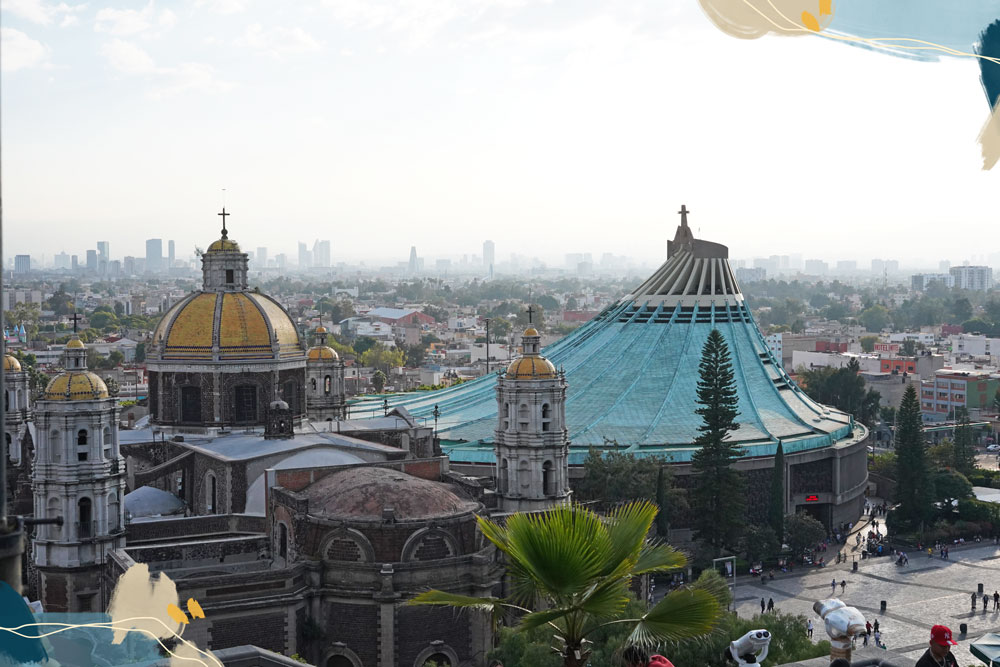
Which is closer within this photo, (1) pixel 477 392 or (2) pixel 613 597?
(2) pixel 613 597

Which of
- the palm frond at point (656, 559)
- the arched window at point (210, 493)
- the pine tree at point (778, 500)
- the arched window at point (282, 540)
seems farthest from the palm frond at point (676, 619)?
the pine tree at point (778, 500)

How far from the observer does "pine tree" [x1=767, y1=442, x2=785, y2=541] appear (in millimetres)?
31219

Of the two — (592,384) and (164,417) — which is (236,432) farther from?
(592,384)

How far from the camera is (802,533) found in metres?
30.8

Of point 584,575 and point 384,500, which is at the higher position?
point 584,575

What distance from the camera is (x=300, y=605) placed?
1848 cm

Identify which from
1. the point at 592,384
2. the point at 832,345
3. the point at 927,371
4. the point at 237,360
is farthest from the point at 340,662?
the point at 832,345

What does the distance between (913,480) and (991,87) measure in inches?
1183

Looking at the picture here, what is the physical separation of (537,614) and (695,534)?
2510 cm

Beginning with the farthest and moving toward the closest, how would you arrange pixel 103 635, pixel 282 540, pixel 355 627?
1. pixel 282 540
2. pixel 355 627
3. pixel 103 635

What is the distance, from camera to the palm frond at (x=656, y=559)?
6492mm

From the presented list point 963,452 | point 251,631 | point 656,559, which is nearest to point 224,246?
point 251,631

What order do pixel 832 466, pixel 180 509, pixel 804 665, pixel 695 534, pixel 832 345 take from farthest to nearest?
pixel 832 345 < pixel 832 466 < pixel 695 534 < pixel 180 509 < pixel 804 665

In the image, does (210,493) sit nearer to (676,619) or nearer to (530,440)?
(530,440)
